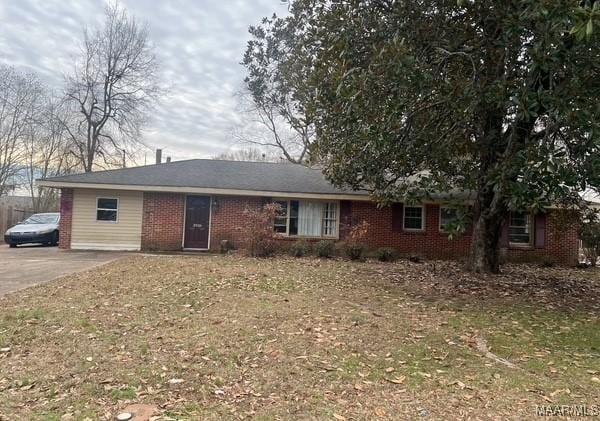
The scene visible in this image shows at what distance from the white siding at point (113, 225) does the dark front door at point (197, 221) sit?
5.47 ft

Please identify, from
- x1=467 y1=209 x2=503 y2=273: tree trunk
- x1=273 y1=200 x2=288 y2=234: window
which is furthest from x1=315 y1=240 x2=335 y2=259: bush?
x1=467 y1=209 x2=503 y2=273: tree trunk

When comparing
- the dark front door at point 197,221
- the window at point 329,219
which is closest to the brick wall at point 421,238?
the window at point 329,219

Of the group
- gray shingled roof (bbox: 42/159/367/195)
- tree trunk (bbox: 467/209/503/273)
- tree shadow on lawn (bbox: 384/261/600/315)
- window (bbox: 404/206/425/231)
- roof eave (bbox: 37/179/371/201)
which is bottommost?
tree shadow on lawn (bbox: 384/261/600/315)

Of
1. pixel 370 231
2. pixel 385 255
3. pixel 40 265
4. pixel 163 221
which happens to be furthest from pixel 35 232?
pixel 385 255

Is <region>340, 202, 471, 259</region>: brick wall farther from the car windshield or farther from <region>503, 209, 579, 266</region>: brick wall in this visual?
the car windshield

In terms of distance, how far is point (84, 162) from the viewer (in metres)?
29.4

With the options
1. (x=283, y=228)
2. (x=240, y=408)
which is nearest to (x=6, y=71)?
(x=283, y=228)

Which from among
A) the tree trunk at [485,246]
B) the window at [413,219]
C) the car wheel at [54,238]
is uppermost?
the window at [413,219]

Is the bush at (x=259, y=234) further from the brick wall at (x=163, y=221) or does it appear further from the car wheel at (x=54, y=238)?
the car wheel at (x=54, y=238)

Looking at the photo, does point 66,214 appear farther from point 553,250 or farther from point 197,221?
point 553,250

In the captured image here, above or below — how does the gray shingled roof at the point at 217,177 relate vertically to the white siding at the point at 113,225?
above

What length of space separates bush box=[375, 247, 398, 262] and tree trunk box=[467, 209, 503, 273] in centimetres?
378

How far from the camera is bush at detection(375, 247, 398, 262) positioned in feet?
46.1

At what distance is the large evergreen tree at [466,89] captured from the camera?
18.6 feet
